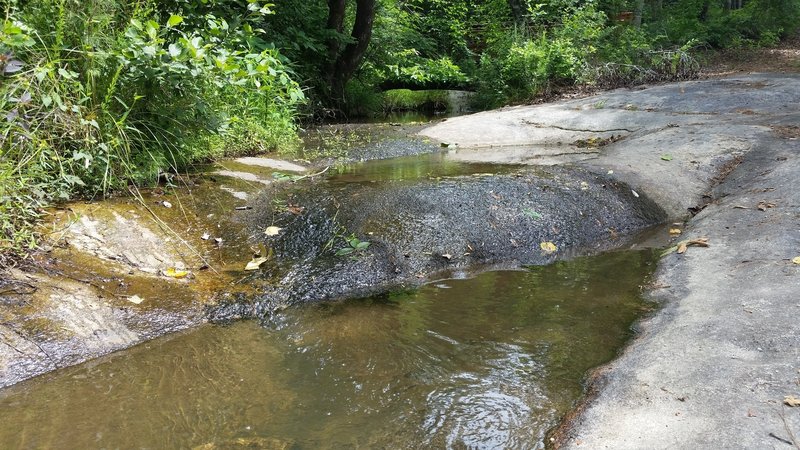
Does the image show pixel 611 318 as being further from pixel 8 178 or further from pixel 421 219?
pixel 8 178

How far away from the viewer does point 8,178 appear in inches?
118

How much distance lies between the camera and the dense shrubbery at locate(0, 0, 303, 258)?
317 cm

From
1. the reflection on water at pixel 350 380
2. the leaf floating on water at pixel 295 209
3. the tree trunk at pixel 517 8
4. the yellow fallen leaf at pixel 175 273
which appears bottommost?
the reflection on water at pixel 350 380

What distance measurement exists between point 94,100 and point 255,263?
1496 mm

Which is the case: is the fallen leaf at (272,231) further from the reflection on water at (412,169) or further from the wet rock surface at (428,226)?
the reflection on water at (412,169)

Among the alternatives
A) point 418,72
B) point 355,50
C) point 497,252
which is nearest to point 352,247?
point 497,252

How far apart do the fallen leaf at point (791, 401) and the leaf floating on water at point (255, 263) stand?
2.78 m

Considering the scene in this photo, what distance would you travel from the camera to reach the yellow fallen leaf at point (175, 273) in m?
3.31

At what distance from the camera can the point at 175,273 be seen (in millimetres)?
3330

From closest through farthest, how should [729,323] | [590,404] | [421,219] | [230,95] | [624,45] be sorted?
[590,404] → [729,323] → [421,219] → [230,95] → [624,45]

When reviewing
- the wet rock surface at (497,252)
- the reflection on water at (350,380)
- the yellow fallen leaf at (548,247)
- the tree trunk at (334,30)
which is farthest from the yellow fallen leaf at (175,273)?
the tree trunk at (334,30)

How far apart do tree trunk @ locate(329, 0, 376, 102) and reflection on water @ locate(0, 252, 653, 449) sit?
7.66 m

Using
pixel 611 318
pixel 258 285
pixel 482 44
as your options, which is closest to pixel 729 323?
pixel 611 318

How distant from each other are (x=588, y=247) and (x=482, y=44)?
554 inches
